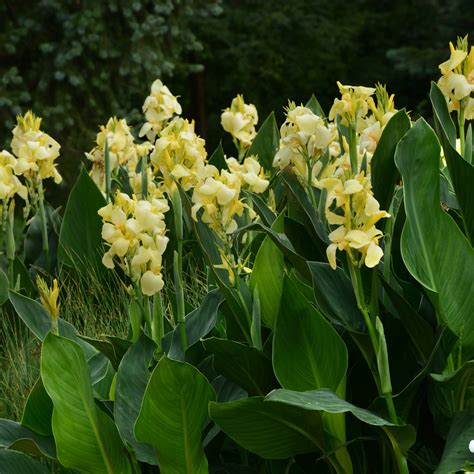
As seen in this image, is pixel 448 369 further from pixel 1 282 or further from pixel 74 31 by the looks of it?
pixel 74 31

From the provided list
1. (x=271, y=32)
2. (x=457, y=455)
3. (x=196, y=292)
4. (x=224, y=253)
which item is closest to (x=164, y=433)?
(x=224, y=253)

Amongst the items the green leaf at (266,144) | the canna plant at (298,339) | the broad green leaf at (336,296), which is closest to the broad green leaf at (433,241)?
the canna plant at (298,339)

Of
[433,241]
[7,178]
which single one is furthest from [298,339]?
[7,178]

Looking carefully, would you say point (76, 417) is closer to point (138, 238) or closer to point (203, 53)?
point (138, 238)

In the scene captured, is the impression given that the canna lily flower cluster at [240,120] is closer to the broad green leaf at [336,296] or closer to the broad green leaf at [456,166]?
the broad green leaf at [456,166]

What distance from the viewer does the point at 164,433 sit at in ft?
6.88

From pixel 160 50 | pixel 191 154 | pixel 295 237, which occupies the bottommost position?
pixel 160 50

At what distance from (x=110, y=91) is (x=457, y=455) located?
6009mm

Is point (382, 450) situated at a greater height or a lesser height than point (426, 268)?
lesser

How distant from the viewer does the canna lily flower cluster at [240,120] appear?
3287mm

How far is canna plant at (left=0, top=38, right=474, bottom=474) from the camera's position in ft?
6.68

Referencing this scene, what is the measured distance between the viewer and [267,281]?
2.36m

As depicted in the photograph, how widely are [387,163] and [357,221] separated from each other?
41 cm

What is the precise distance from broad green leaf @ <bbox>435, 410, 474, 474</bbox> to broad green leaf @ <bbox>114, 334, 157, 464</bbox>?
2.05 feet
